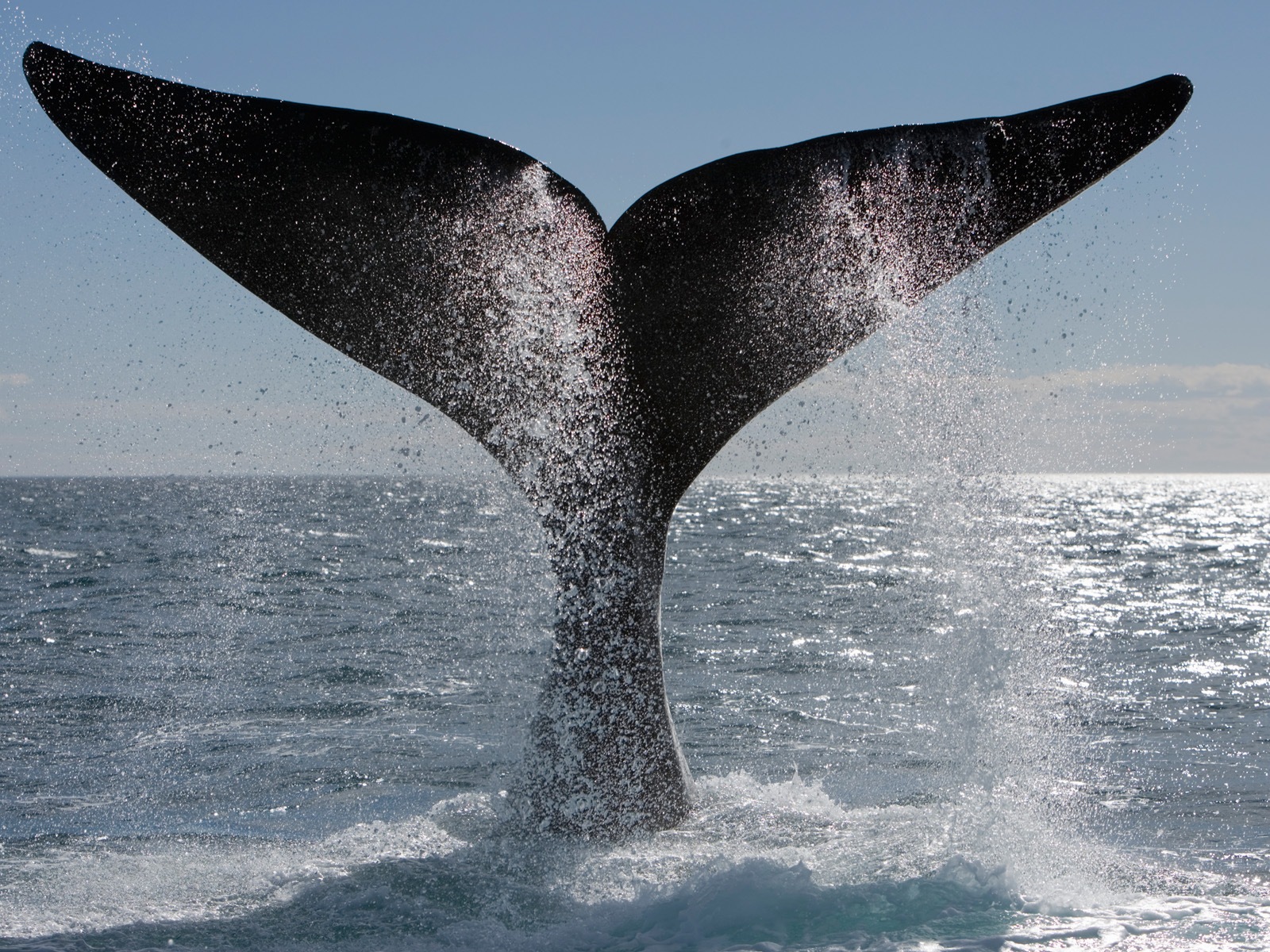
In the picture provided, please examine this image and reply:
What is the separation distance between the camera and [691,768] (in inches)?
300

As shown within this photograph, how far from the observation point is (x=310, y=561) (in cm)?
2839

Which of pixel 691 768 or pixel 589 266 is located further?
pixel 691 768

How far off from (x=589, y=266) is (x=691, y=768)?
4.24 meters

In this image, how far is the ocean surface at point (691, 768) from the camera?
4.50m

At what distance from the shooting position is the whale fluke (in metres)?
3.85

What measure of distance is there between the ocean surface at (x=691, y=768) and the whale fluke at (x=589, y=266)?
1.61 ft

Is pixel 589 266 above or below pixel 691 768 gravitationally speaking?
above

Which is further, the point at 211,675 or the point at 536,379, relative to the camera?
the point at 211,675

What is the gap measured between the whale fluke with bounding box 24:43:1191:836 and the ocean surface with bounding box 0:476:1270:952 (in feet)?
1.61

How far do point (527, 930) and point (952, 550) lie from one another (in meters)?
38.0

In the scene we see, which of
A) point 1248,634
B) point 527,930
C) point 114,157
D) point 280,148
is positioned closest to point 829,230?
point 280,148

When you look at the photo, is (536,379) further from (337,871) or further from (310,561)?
(310,561)

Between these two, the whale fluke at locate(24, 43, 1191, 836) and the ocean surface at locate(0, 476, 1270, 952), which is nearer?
the whale fluke at locate(24, 43, 1191, 836)

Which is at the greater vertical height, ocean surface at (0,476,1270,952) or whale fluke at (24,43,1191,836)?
whale fluke at (24,43,1191,836)
